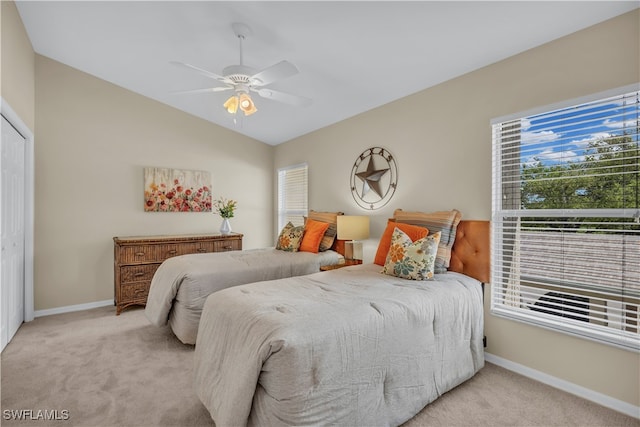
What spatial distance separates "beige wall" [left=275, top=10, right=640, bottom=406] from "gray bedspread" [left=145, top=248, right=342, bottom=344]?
118cm

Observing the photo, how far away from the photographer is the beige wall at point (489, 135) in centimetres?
197

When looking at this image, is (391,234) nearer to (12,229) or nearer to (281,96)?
(281,96)

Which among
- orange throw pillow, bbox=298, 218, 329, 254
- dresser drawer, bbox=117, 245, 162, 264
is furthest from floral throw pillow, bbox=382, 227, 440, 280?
dresser drawer, bbox=117, 245, 162, 264

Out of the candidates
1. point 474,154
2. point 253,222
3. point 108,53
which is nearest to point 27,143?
point 108,53

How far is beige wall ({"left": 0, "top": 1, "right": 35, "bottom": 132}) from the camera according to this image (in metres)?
2.49

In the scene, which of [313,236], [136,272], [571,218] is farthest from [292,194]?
[571,218]

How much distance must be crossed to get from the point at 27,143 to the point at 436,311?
14.5 ft

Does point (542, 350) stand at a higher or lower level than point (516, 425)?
higher

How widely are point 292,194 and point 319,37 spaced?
9.80 feet

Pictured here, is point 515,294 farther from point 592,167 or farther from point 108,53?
point 108,53

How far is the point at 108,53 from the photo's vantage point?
10.7ft

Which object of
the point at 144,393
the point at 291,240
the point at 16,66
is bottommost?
the point at 144,393

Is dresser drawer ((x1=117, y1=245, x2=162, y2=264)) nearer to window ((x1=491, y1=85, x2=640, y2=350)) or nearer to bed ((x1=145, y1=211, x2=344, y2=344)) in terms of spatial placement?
bed ((x1=145, y1=211, x2=344, y2=344))

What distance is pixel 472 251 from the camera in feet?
8.63
